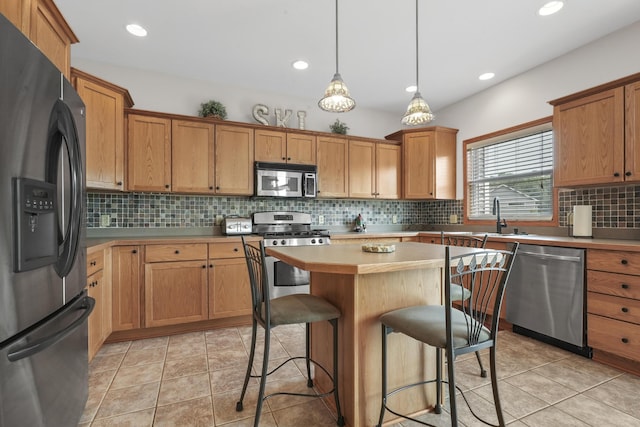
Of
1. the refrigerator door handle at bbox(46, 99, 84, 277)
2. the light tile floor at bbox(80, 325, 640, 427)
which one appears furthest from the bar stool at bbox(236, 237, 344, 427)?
the refrigerator door handle at bbox(46, 99, 84, 277)

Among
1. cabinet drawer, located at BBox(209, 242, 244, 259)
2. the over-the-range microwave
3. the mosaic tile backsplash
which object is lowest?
cabinet drawer, located at BBox(209, 242, 244, 259)

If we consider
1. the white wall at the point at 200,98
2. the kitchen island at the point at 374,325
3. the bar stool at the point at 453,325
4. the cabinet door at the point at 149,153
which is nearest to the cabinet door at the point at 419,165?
the white wall at the point at 200,98

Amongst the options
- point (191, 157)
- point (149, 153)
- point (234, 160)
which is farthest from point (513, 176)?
point (149, 153)

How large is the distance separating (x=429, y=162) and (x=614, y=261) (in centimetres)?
232

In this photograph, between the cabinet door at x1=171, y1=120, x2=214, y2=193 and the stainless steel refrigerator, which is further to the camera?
the cabinet door at x1=171, y1=120, x2=214, y2=193

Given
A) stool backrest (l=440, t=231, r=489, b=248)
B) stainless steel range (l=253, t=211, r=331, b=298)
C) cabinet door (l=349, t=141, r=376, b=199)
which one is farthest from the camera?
cabinet door (l=349, t=141, r=376, b=199)

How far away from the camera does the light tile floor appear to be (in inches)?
65.4

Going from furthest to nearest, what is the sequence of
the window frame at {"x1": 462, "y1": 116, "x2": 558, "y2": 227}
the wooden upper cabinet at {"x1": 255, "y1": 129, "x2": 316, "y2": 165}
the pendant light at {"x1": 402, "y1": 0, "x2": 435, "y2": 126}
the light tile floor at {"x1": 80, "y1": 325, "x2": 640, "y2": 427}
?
the wooden upper cabinet at {"x1": 255, "y1": 129, "x2": 316, "y2": 165}, the window frame at {"x1": 462, "y1": 116, "x2": 558, "y2": 227}, the pendant light at {"x1": 402, "y1": 0, "x2": 435, "y2": 126}, the light tile floor at {"x1": 80, "y1": 325, "x2": 640, "y2": 427}

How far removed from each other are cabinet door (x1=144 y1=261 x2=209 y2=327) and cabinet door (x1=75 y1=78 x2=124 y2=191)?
2.89 ft

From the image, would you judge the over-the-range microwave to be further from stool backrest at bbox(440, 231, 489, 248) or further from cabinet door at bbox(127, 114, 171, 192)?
stool backrest at bbox(440, 231, 489, 248)

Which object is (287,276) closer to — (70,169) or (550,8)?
(70,169)

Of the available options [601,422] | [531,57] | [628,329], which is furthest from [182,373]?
[531,57]

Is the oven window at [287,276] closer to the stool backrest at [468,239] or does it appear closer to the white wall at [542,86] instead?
the stool backrest at [468,239]

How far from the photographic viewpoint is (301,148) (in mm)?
3795
